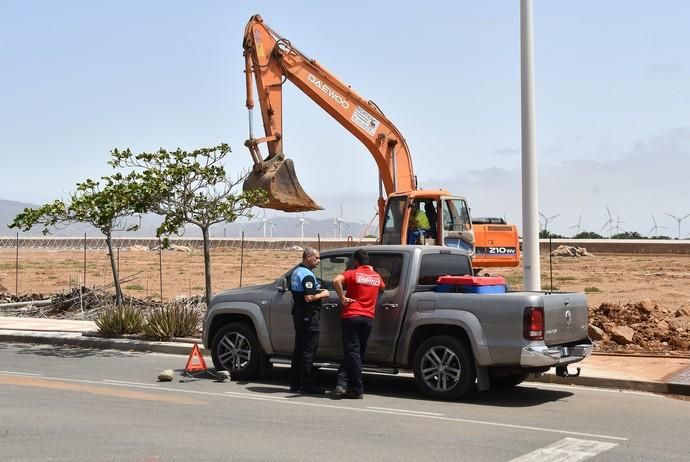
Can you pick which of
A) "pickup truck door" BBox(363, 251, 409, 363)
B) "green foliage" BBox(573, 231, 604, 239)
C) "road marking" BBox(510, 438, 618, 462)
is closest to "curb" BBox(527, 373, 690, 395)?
"pickup truck door" BBox(363, 251, 409, 363)

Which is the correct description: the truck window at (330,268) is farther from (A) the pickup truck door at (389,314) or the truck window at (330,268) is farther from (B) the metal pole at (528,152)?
(B) the metal pole at (528,152)

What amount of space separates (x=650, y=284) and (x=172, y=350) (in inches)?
879

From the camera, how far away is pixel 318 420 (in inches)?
384

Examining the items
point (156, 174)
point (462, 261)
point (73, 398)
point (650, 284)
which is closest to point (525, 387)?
point (462, 261)

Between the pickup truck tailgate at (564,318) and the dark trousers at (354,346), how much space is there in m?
2.10

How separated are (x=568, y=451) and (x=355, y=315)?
11.4 feet

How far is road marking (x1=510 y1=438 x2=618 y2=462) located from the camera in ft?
25.9

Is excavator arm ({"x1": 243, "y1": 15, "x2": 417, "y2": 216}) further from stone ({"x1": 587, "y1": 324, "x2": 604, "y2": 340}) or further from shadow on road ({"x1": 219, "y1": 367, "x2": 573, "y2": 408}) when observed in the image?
shadow on road ({"x1": 219, "y1": 367, "x2": 573, "y2": 408})

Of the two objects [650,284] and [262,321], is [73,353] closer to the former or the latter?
[262,321]

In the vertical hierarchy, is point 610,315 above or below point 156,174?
below

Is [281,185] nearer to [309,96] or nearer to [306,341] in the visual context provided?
[309,96]

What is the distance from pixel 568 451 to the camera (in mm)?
8195

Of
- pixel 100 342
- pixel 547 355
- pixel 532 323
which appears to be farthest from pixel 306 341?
pixel 100 342

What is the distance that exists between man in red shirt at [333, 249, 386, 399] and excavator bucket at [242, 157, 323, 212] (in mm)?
9313
